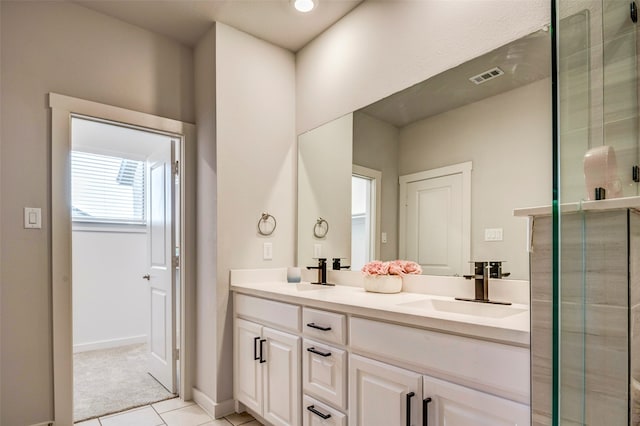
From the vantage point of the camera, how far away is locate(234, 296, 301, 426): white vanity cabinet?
191 centimetres

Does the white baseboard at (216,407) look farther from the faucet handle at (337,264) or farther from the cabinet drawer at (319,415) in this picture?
the faucet handle at (337,264)

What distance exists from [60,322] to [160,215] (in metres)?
1.05

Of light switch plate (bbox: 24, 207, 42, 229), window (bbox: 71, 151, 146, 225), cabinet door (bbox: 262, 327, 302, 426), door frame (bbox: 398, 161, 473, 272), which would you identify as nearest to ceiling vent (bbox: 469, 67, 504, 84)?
door frame (bbox: 398, 161, 473, 272)

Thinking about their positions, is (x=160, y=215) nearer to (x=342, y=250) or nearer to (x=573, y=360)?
(x=342, y=250)

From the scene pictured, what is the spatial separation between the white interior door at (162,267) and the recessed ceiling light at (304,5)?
133 cm

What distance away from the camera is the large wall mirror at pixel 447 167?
1588mm

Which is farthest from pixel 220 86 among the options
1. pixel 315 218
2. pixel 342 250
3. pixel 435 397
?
pixel 435 397

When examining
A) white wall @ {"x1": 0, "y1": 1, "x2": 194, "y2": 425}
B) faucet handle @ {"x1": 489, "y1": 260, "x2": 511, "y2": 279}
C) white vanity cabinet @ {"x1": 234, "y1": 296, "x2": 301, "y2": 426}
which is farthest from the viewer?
white wall @ {"x1": 0, "y1": 1, "x2": 194, "y2": 425}

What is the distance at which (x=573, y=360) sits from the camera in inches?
29.5

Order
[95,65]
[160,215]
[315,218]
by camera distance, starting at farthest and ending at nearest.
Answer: [160,215] < [315,218] < [95,65]

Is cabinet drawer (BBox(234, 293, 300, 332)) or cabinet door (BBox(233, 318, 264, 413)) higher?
cabinet drawer (BBox(234, 293, 300, 332))

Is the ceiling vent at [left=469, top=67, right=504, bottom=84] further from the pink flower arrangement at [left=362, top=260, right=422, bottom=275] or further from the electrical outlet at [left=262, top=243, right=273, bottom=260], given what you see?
the electrical outlet at [left=262, top=243, right=273, bottom=260]

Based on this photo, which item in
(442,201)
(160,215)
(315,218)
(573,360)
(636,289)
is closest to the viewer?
(573,360)

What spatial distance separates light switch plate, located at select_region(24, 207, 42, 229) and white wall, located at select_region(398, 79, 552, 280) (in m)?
2.22
